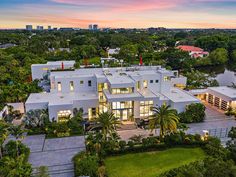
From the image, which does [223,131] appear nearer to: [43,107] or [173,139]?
[173,139]

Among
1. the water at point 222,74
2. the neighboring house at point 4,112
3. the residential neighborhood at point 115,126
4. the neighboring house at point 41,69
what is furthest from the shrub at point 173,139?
the water at point 222,74

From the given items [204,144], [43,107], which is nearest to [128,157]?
[204,144]

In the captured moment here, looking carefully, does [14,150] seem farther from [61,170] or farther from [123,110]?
[123,110]

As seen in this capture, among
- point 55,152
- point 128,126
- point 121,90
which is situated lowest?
point 55,152

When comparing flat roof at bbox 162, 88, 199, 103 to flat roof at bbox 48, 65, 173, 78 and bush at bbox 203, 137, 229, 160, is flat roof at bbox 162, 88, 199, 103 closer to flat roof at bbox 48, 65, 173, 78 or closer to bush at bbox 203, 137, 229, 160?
flat roof at bbox 48, 65, 173, 78

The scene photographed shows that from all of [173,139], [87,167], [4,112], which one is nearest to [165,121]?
[173,139]

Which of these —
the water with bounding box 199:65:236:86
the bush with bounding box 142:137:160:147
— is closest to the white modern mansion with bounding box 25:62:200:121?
the bush with bounding box 142:137:160:147
